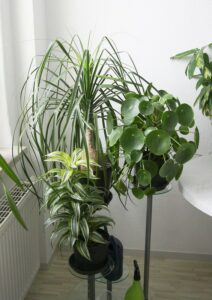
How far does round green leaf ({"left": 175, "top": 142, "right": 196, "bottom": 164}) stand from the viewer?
1261 mm

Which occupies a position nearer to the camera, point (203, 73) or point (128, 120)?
point (128, 120)

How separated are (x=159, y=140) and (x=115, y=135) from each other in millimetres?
167

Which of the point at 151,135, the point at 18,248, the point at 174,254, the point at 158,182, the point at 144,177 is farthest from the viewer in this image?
the point at 174,254

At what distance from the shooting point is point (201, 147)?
6.74ft

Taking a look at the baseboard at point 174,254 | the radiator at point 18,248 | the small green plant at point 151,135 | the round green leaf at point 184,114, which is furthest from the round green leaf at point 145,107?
the baseboard at point 174,254

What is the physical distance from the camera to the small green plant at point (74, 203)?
1.29 m

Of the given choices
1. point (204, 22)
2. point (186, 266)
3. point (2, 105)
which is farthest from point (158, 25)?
point (186, 266)

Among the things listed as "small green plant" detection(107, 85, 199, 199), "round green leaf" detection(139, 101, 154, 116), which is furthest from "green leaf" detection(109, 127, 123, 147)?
"round green leaf" detection(139, 101, 154, 116)

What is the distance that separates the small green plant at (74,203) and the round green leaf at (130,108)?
8.8 inches

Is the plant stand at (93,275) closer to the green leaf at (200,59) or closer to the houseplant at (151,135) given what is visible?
the houseplant at (151,135)

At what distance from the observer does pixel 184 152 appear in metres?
1.27

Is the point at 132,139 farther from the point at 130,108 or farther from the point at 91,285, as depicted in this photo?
the point at 91,285

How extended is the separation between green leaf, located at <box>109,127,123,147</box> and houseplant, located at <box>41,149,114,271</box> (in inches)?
4.3

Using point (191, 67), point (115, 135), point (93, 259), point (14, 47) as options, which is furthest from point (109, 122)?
point (14, 47)
